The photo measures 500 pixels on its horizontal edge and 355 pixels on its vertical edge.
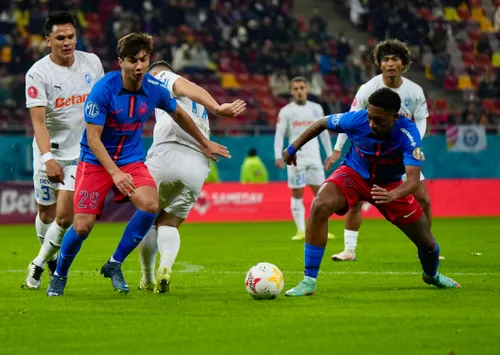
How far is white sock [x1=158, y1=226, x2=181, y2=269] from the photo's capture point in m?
8.80

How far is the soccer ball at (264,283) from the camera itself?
26.6ft

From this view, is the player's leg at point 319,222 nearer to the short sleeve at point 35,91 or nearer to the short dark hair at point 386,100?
the short dark hair at point 386,100

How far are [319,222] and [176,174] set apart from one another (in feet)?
4.74

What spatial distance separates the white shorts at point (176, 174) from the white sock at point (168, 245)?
8.8 inches

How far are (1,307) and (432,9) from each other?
27.4 m


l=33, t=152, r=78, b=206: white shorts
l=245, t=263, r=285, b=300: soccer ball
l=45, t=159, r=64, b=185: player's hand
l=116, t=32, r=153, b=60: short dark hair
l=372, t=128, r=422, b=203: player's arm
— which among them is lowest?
l=245, t=263, r=285, b=300: soccer ball

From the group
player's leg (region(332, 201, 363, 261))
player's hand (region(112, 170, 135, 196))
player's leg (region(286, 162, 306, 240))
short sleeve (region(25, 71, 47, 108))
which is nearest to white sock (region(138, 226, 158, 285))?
player's hand (region(112, 170, 135, 196))

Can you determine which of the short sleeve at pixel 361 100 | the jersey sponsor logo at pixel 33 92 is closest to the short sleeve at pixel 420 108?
the short sleeve at pixel 361 100

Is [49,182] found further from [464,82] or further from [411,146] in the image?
[464,82]

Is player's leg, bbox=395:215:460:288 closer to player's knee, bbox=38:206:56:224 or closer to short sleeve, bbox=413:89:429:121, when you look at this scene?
short sleeve, bbox=413:89:429:121

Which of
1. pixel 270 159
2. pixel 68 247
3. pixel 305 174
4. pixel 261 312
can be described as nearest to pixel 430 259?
pixel 261 312

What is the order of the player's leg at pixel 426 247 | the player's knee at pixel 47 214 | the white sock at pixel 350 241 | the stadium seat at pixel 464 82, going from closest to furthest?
the player's leg at pixel 426 247
the player's knee at pixel 47 214
the white sock at pixel 350 241
the stadium seat at pixel 464 82

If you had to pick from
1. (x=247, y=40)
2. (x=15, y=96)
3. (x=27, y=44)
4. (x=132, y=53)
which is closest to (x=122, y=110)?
(x=132, y=53)

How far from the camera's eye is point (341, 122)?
8508mm
